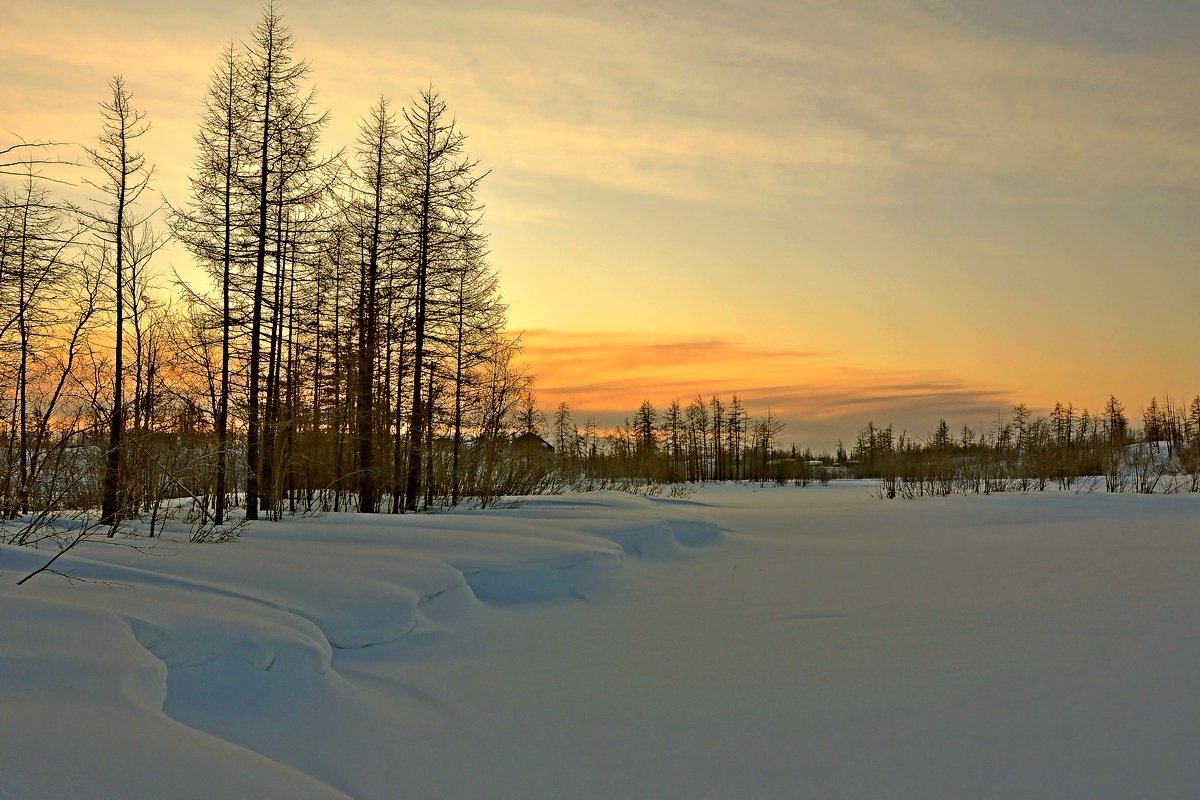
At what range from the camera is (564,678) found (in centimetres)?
463

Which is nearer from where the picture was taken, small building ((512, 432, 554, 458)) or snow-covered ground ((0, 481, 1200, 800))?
snow-covered ground ((0, 481, 1200, 800))

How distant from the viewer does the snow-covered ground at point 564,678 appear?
294 centimetres

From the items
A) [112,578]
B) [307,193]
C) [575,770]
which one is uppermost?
[307,193]

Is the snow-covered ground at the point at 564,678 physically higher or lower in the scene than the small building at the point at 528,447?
lower

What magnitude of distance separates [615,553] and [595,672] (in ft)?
12.6

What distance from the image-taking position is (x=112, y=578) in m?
4.60

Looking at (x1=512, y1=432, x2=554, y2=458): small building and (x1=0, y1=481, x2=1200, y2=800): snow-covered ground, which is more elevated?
(x1=512, y1=432, x2=554, y2=458): small building

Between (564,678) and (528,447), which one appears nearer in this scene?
(564,678)

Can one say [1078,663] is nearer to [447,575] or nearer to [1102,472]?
[447,575]

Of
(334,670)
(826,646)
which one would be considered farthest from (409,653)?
(826,646)

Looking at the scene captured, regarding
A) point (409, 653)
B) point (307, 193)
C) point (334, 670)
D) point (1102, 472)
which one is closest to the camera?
point (334, 670)

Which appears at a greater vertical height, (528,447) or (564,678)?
(528,447)

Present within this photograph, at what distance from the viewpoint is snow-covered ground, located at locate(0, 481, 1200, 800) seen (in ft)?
9.64

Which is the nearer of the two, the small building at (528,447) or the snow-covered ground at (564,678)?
the snow-covered ground at (564,678)
